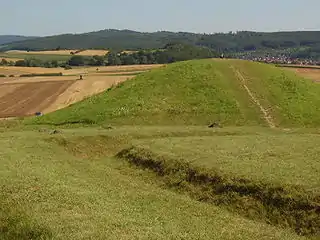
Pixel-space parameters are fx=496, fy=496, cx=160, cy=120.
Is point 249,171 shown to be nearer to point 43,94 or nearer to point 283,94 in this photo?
point 283,94

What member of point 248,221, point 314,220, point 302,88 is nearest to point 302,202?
point 314,220

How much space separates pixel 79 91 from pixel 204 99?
38.0m

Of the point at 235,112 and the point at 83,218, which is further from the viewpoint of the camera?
the point at 235,112

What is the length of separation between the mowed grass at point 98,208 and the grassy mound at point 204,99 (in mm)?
16895

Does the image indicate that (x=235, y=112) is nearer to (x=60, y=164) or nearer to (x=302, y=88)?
(x=302, y=88)

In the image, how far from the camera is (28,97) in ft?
256


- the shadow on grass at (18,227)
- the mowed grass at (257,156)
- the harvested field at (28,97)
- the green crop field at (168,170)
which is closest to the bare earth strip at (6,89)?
the harvested field at (28,97)

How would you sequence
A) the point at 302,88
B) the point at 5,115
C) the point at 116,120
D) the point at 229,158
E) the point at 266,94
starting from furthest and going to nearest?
the point at 5,115
the point at 302,88
the point at 266,94
the point at 116,120
the point at 229,158

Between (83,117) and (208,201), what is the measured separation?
2640 cm

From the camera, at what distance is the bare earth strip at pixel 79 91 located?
70125mm

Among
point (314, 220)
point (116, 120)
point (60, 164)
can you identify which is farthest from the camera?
point (116, 120)

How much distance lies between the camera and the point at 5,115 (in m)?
62.8

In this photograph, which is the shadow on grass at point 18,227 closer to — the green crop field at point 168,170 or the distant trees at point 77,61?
the green crop field at point 168,170

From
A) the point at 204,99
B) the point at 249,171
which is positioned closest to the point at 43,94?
the point at 204,99
